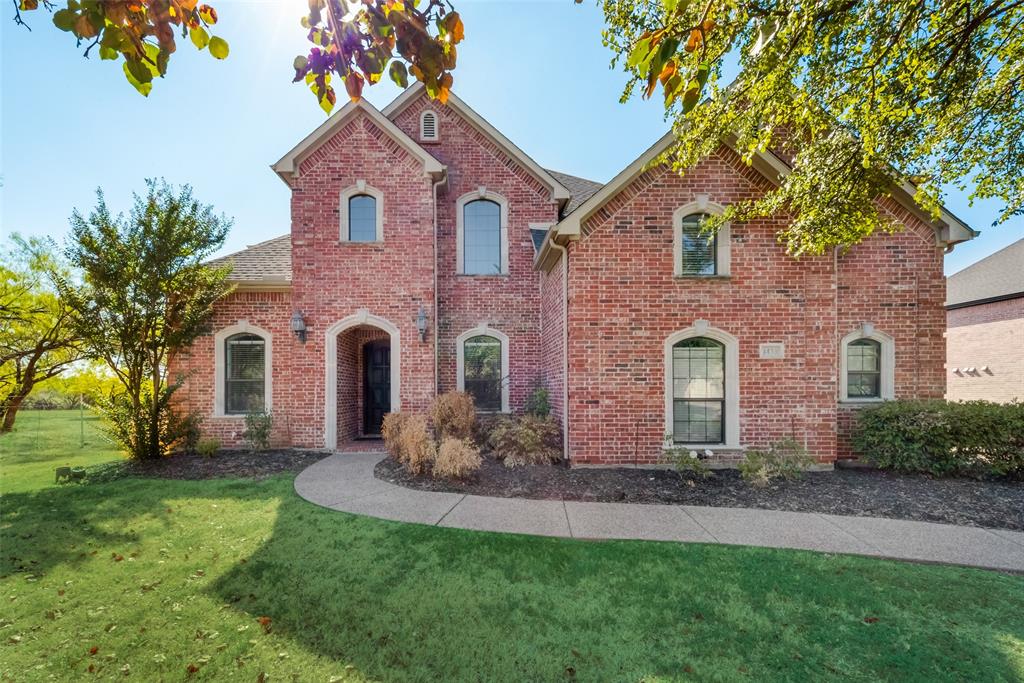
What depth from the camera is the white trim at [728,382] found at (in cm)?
808

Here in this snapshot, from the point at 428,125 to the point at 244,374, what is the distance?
7851 mm

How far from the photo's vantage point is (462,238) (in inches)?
448

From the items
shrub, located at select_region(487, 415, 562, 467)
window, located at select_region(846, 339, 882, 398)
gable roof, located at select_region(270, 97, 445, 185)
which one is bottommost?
shrub, located at select_region(487, 415, 562, 467)

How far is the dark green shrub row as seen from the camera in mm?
7434

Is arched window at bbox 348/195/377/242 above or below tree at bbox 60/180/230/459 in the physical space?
above

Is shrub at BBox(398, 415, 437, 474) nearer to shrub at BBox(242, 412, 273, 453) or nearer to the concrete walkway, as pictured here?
the concrete walkway

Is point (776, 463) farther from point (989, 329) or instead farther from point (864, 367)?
point (989, 329)

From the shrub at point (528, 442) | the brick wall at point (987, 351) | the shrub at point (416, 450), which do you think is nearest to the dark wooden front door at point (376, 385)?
the shrub at point (416, 450)

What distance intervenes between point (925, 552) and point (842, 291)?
6182 millimetres

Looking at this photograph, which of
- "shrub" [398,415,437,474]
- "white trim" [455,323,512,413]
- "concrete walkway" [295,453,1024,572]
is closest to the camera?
"concrete walkway" [295,453,1024,572]

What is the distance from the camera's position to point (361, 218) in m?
10.4

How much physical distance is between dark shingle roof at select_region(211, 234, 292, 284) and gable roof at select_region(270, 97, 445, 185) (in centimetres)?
191

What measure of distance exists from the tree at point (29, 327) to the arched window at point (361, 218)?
7.39 meters

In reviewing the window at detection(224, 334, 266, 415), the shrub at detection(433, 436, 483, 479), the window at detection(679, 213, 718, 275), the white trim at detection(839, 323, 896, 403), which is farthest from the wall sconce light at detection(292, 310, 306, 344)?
the white trim at detection(839, 323, 896, 403)
